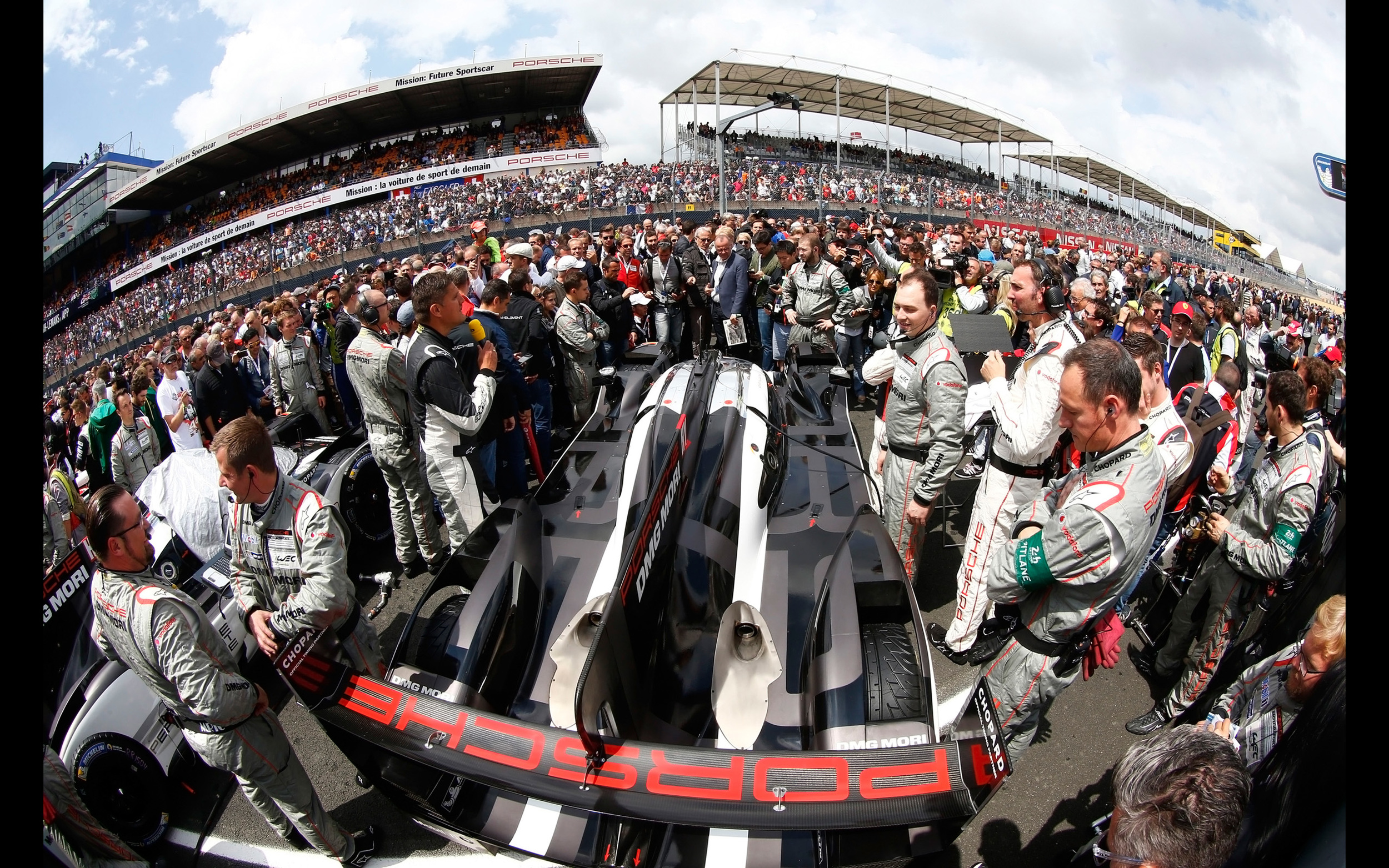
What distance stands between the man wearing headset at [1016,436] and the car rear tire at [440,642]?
2.32 metres

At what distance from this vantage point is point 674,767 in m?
1.76

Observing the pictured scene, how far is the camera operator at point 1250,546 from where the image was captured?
2598mm

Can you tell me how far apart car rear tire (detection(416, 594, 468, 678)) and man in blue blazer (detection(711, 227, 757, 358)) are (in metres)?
5.28

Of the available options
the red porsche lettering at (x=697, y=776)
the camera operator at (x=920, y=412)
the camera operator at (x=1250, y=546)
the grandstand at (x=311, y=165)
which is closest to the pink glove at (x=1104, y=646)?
the camera operator at (x=1250, y=546)

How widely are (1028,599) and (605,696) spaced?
56.8 inches

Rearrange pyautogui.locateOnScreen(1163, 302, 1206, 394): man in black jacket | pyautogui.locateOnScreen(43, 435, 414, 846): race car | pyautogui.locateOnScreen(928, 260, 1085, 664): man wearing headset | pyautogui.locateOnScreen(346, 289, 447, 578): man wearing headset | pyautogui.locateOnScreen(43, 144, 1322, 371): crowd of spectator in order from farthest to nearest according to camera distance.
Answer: pyautogui.locateOnScreen(43, 144, 1322, 371): crowd of spectator < pyautogui.locateOnScreen(1163, 302, 1206, 394): man in black jacket < pyautogui.locateOnScreen(346, 289, 447, 578): man wearing headset < pyautogui.locateOnScreen(928, 260, 1085, 664): man wearing headset < pyautogui.locateOnScreen(43, 435, 414, 846): race car

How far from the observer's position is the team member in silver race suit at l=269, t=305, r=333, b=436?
238 inches

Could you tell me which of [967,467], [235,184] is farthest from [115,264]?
[967,467]

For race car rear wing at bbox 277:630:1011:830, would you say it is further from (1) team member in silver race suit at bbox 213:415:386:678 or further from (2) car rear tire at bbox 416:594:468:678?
(2) car rear tire at bbox 416:594:468:678

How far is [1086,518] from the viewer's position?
204 centimetres

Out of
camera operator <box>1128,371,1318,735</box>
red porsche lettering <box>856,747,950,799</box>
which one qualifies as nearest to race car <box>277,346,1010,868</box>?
red porsche lettering <box>856,747,950,799</box>

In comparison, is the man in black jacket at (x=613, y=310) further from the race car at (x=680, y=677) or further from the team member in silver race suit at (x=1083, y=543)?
A: the team member in silver race suit at (x=1083, y=543)

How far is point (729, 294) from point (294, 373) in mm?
4588
